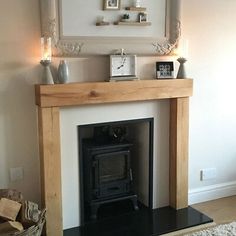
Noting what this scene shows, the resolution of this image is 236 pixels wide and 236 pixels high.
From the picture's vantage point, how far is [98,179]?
3057mm

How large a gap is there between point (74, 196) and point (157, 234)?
2.42ft

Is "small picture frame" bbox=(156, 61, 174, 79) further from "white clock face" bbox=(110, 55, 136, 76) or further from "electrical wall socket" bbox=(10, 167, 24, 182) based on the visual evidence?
"electrical wall socket" bbox=(10, 167, 24, 182)

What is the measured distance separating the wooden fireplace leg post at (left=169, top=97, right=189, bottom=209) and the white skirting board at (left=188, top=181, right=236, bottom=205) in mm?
211

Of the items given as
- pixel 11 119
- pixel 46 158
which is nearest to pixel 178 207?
pixel 46 158

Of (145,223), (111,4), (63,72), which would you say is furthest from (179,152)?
(111,4)

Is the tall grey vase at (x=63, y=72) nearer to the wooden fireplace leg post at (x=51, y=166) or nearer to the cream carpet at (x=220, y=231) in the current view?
the wooden fireplace leg post at (x=51, y=166)

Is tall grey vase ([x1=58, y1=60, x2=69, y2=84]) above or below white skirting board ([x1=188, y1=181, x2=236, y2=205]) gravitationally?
above

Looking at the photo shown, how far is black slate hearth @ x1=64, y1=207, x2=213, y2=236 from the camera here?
2.84 meters

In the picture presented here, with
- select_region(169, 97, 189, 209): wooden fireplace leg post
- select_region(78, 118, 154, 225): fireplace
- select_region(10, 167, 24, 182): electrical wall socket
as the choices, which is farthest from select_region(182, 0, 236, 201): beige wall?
select_region(10, 167, 24, 182): electrical wall socket

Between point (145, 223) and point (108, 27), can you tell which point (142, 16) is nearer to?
point (108, 27)

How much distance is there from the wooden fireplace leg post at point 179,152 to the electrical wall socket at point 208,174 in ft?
1.01

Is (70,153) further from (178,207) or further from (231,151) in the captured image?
(231,151)

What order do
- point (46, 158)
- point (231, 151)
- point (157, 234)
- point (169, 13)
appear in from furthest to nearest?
point (231, 151), point (169, 13), point (157, 234), point (46, 158)

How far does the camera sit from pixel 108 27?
2.84 m
